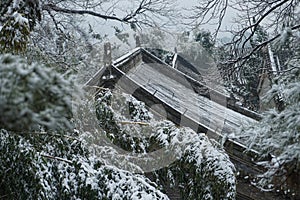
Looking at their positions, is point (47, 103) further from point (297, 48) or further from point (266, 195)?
point (266, 195)

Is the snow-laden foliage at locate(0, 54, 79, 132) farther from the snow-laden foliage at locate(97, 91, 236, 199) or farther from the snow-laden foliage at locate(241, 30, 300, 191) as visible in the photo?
the snow-laden foliage at locate(97, 91, 236, 199)

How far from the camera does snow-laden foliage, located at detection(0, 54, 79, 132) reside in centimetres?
112

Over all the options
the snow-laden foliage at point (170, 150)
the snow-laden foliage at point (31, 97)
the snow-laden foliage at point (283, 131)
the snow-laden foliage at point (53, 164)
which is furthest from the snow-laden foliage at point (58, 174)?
the snow-laden foliage at point (31, 97)

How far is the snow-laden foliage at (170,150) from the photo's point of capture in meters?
4.09

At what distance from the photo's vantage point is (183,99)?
9133mm

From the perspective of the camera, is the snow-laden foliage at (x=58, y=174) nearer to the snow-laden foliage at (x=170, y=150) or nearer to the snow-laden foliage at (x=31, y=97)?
the snow-laden foliage at (x=170, y=150)

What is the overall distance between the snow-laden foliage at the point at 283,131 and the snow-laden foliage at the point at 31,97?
183 cm

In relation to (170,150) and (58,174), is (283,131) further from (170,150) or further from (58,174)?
(170,150)

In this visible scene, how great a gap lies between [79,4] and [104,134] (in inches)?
163

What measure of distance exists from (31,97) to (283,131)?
2.03m

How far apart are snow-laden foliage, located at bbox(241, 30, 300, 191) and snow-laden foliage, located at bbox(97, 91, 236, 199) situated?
103 centimetres


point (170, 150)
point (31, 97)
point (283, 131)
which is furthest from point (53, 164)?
point (31, 97)

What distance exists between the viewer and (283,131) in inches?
104

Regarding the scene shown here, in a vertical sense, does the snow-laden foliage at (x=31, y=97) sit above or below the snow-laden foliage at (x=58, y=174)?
above
